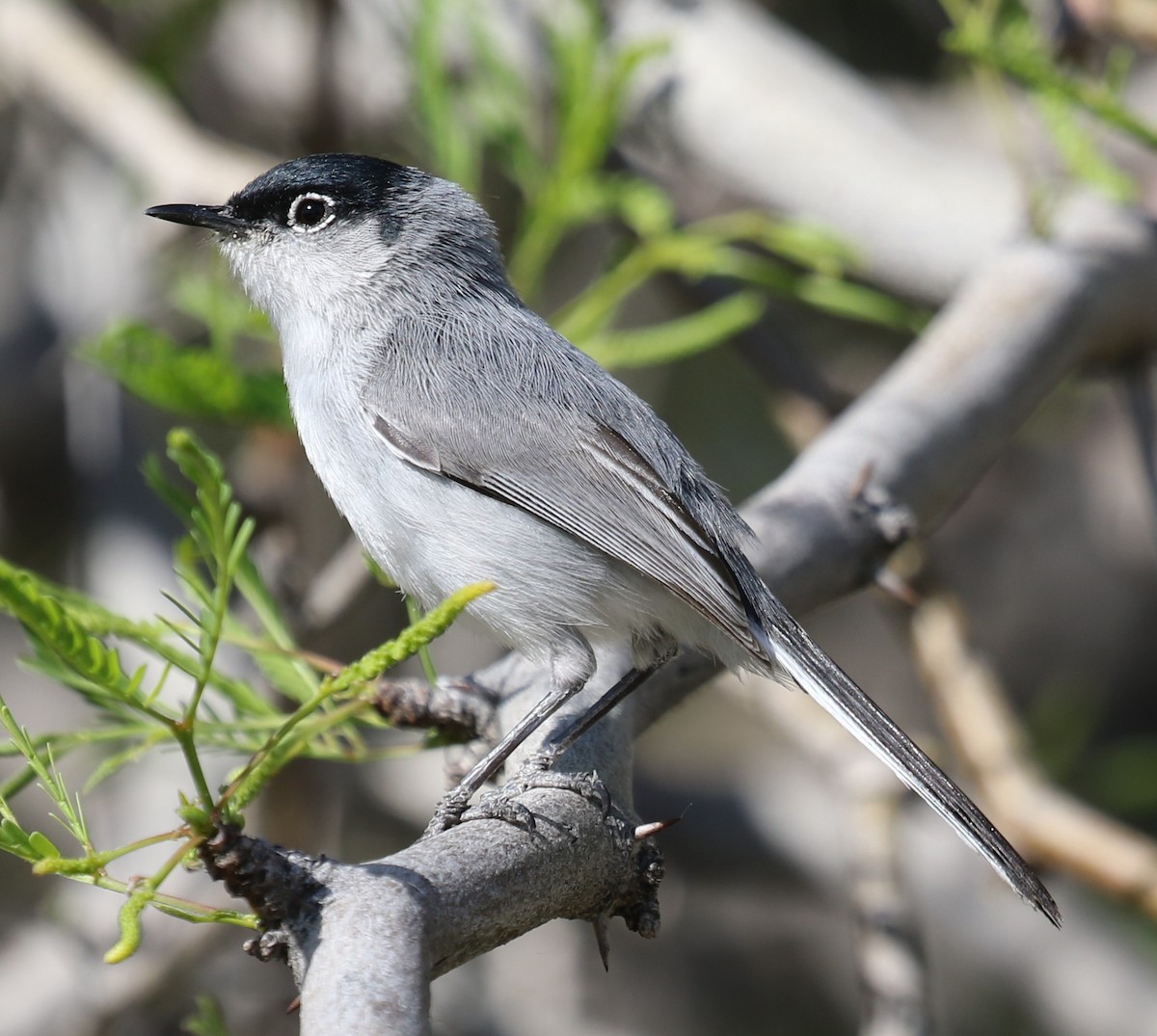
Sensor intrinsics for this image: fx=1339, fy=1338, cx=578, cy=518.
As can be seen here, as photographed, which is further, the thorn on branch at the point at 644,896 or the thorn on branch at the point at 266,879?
the thorn on branch at the point at 644,896

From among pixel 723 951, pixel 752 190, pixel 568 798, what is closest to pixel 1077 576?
pixel 723 951

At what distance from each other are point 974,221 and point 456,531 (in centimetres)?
159

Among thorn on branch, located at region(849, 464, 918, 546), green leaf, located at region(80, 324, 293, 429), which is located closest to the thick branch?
thorn on branch, located at region(849, 464, 918, 546)

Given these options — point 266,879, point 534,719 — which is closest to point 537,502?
point 534,719

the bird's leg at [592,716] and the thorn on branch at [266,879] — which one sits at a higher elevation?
the thorn on branch at [266,879]

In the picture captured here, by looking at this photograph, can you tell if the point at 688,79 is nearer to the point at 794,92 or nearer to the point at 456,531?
the point at 794,92

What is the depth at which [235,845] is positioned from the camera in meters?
1.13

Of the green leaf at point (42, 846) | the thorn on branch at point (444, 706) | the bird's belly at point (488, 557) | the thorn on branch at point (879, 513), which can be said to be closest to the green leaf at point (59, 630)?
the green leaf at point (42, 846)

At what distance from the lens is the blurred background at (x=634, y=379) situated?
276 cm

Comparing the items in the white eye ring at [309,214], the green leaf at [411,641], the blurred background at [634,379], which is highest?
the green leaf at [411,641]

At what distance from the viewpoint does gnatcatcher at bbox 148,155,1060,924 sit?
1908 millimetres

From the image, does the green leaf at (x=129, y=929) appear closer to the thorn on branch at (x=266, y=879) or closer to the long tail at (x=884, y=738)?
the thorn on branch at (x=266, y=879)

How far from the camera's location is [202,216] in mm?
2357

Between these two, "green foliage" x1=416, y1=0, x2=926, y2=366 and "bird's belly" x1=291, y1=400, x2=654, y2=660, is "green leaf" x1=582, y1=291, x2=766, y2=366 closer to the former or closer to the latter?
"green foliage" x1=416, y1=0, x2=926, y2=366
